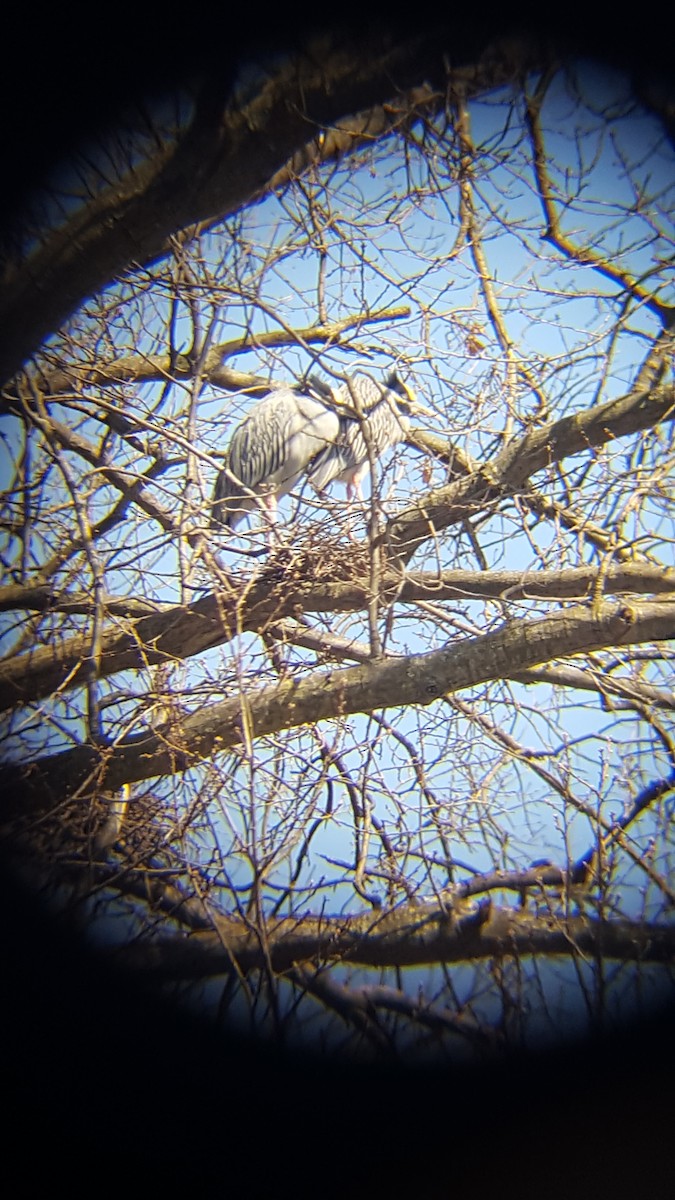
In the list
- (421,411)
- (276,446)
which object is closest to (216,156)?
(421,411)

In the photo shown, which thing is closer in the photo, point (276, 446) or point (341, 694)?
point (341, 694)

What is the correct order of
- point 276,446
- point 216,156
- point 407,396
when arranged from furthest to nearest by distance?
point 276,446 → point 407,396 → point 216,156

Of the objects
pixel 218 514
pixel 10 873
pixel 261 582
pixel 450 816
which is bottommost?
pixel 10 873

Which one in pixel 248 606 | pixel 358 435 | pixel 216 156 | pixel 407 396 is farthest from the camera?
pixel 358 435

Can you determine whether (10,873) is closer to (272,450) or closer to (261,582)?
(261,582)

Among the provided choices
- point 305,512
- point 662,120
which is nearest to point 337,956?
point 305,512

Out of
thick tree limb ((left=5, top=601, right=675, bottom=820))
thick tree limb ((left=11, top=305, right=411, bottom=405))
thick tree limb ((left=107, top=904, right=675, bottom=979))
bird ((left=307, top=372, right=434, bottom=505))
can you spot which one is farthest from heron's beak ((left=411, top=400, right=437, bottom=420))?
thick tree limb ((left=107, top=904, right=675, bottom=979))

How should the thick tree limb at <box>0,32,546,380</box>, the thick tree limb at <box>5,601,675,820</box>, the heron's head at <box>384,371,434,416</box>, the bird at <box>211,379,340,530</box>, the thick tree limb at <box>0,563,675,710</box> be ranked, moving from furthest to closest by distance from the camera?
the bird at <box>211,379,340,530</box> < the heron's head at <box>384,371,434,416</box> < the thick tree limb at <box>0,563,675,710</box> < the thick tree limb at <box>5,601,675,820</box> < the thick tree limb at <box>0,32,546,380</box>

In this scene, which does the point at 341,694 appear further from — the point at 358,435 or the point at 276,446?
the point at 276,446

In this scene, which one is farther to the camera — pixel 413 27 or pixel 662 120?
pixel 662 120

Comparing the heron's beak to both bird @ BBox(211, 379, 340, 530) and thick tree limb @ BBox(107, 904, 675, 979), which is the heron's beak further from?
thick tree limb @ BBox(107, 904, 675, 979)

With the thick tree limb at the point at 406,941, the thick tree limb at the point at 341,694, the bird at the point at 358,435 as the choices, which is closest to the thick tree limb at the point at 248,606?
the thick tree limb at the point at 341,694
